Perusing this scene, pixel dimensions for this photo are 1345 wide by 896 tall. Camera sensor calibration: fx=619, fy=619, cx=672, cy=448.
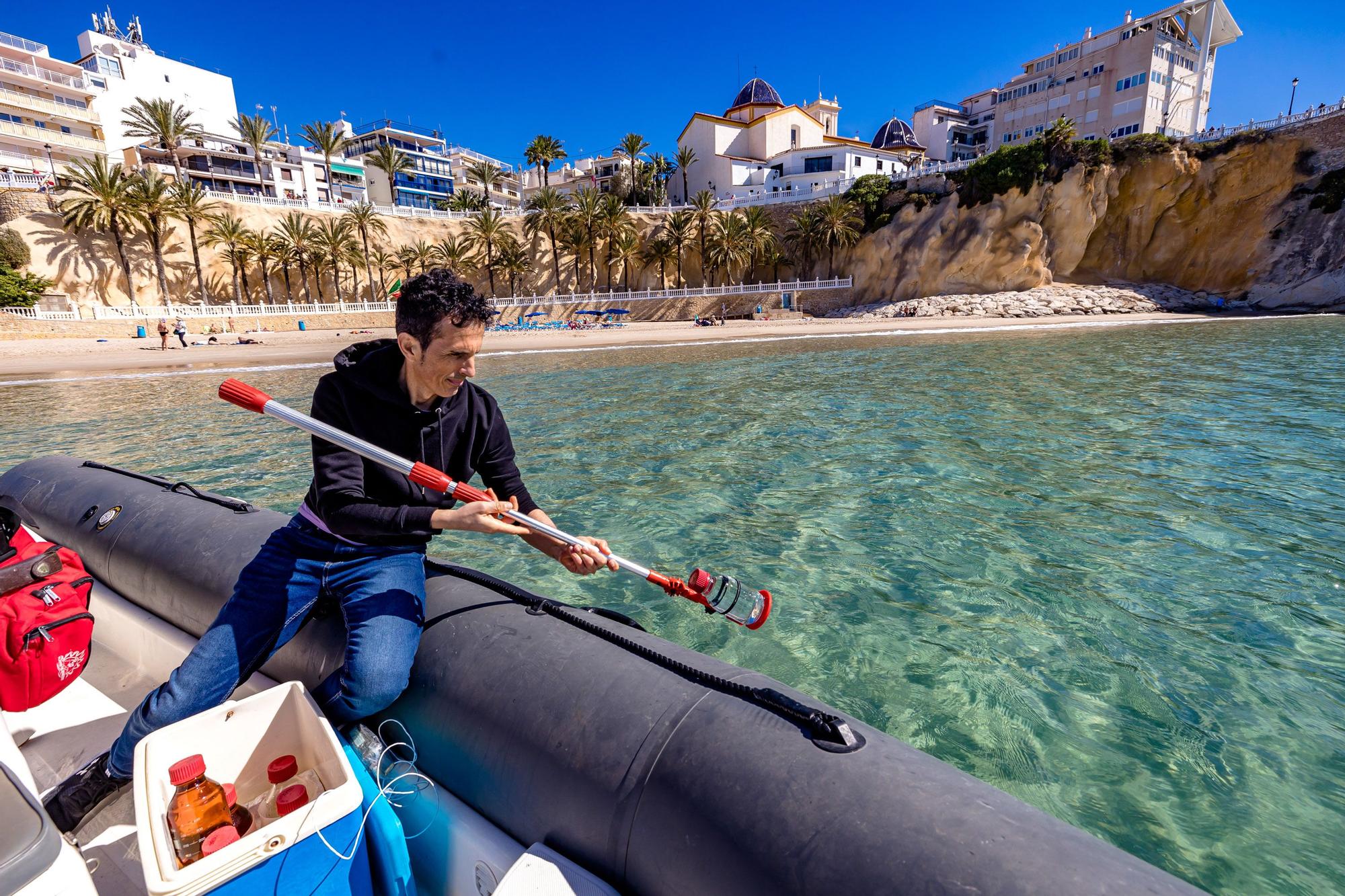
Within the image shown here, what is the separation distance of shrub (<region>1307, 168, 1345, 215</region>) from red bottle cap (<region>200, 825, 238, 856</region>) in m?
56.1

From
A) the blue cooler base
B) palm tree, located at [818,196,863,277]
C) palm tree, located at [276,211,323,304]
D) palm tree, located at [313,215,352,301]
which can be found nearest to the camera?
the blue cooler base

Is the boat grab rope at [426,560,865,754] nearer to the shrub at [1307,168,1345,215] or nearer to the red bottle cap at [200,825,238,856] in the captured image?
the red bottle cap at [200,825,238,856]

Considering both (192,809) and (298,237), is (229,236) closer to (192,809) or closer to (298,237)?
(298,237)

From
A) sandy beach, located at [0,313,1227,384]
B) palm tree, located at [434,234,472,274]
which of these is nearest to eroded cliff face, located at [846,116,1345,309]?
sandy beach, located at [0,313,1227,384]

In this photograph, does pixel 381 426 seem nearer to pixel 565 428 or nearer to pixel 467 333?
pixel 467 333

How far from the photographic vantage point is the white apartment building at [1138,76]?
5375 centimetres

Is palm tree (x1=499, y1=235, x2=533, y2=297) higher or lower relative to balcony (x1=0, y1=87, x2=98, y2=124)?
lower

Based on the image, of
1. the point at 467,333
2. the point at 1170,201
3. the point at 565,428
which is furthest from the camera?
the point at 1170,201

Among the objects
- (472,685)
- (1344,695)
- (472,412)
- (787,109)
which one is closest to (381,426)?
(472,412)

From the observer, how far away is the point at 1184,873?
2381mm

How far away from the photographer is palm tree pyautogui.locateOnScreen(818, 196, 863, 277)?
158 feet

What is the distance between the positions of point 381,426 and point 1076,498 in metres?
6.62

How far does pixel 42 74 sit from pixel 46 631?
251ft

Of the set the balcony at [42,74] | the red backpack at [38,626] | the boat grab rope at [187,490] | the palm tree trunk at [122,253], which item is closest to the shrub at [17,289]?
the palm tree trunk at [122,253]
